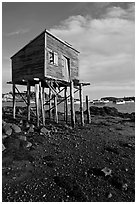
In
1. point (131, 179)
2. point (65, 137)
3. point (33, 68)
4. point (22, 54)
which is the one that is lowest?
point (131, 179)

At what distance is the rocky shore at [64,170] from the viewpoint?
6.90 meters

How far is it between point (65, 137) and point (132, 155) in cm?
469

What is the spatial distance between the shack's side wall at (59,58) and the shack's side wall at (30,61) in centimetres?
61

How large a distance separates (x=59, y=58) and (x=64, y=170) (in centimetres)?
1255

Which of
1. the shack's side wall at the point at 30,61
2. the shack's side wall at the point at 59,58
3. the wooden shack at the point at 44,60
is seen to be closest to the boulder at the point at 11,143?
the wooden shack at the point at 44,60

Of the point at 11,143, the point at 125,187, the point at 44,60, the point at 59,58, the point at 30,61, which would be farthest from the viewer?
the point at 59,58

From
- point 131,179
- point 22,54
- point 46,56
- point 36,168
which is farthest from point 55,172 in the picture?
point 22,54

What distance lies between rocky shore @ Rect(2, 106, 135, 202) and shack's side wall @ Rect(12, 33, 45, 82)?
6573mm

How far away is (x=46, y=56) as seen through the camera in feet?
54.2

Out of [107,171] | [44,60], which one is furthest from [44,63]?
[107,171]

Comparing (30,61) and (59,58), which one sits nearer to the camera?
(30,61)

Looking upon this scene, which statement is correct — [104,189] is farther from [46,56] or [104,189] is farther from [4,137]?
[46,56]

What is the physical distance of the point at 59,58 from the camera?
732 inches

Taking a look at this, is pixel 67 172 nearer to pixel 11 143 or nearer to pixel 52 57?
pixel 11 143
